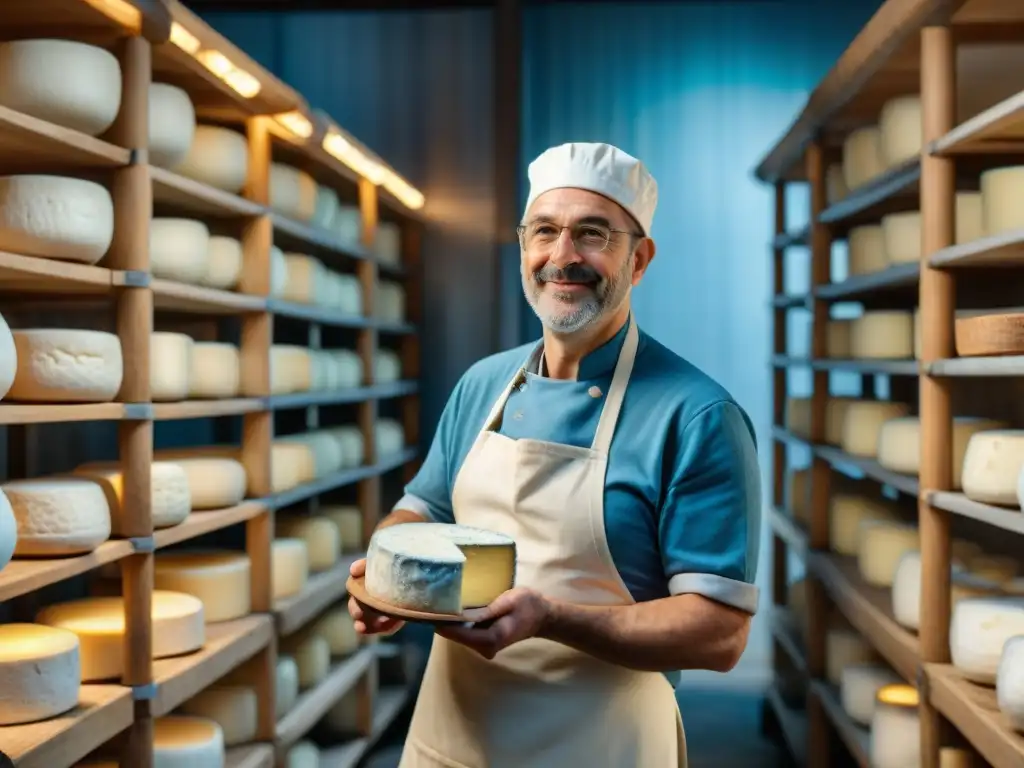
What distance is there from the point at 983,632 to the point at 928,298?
2.40ft

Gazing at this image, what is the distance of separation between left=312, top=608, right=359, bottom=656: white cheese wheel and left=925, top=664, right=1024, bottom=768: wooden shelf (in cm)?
217

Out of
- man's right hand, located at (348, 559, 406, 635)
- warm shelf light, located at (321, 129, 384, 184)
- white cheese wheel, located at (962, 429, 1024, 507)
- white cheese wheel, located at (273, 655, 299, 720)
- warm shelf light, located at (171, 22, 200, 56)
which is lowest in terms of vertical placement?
white cheese wheel, located at (273, 655, 299, 720)

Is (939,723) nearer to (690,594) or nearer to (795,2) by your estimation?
(690,594)

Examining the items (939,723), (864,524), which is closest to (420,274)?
(864,524)

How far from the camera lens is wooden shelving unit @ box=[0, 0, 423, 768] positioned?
6.88 ft

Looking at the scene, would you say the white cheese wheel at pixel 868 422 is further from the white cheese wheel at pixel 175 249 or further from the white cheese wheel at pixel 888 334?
the white cheese wheel at pixel 175 249

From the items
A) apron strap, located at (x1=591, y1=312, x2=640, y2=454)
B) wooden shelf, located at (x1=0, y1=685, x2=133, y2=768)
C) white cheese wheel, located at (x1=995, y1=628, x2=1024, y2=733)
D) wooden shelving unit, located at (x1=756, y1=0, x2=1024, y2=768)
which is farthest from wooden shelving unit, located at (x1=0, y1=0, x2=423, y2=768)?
wooden shelving unit, located at (x1=756, y1=0, x2=1024, y2=768)

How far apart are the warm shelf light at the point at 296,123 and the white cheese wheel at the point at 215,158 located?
0.62ft

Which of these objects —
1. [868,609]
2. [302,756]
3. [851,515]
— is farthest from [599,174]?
[302,756]

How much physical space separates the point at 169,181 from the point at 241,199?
0.47 m

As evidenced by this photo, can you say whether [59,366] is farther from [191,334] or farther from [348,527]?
[348,527]

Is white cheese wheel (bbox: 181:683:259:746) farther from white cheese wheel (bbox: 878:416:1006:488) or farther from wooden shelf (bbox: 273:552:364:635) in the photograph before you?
white cheese wheel (bbox: 878:416:1006:488)

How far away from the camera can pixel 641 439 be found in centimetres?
164

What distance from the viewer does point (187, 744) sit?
2.53m
